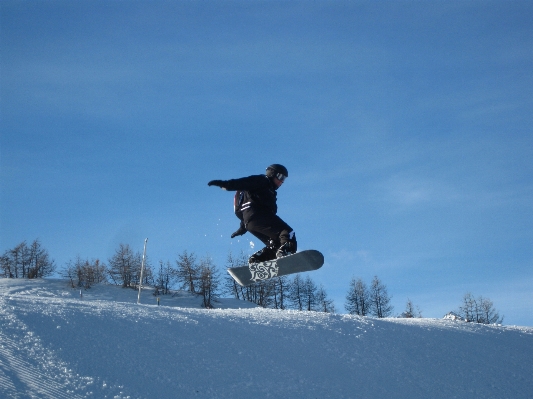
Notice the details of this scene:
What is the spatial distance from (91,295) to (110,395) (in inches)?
1351

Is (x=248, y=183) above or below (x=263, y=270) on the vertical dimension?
above

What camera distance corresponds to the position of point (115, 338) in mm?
11984

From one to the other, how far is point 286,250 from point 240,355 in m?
4.98

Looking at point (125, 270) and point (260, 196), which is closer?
point (260, 196)

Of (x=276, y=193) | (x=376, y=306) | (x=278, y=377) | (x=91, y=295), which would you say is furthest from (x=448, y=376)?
(x=91, y=295)

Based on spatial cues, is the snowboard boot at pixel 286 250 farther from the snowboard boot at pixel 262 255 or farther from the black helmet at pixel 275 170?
the black helmet at pixel 275 170

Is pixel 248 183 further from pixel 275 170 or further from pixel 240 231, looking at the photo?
pixel 240 231

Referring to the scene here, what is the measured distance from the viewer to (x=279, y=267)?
29.2 ft

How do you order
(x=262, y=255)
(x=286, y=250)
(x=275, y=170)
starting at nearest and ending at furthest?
(x=286, y=250), (x=275, y=170), (x=262, y=255)

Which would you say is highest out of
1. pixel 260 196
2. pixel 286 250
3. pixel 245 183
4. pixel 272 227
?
pixel 245 183

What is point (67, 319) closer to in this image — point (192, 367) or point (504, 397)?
point (192, 367)

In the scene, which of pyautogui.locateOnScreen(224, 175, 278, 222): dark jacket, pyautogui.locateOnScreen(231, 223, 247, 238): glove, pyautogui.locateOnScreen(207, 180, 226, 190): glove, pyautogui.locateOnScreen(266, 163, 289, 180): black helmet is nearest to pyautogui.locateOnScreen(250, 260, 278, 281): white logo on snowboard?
pyautogui.locateOnScreen(231, 223, 247, 238): glove

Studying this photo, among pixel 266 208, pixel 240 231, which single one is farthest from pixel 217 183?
pixel 240 231

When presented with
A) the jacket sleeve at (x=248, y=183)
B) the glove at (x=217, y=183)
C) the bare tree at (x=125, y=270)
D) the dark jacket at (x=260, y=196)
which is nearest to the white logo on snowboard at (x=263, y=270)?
the dark jacket at (x=260, y=196)
